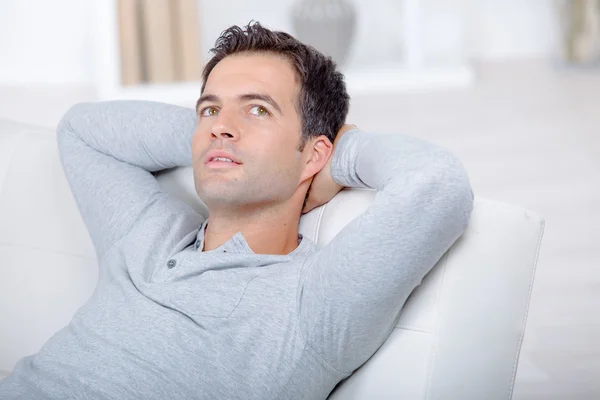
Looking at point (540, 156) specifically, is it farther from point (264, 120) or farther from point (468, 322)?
point (468, 322)

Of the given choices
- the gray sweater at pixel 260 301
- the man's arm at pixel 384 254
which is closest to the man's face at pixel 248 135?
the gray sweater at pixel 260 301

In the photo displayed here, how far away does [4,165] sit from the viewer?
2.01 meters

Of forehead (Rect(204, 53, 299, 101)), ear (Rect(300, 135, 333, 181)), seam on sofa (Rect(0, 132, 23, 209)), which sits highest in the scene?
forehead (Rect(204, 53, 299, 101))

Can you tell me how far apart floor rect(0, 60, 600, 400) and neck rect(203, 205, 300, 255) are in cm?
92

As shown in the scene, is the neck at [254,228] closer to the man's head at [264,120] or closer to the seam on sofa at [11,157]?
the man's head at [264,120]

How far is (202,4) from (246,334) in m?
4.34

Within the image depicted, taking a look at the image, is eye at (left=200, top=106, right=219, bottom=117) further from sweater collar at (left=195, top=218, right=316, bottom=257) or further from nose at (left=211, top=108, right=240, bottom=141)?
sweater collar at (left=195, top=218, right=316, bottom=257)

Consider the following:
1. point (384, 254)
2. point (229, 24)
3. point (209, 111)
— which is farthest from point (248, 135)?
point (229, 24)

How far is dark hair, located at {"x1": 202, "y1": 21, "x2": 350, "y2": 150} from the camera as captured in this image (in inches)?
72.6

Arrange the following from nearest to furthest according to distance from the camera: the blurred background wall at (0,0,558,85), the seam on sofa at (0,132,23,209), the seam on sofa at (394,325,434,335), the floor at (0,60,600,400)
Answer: the seam on sofa at (394,325,434,335), the seam on sofa at (0,132,23,209), the floor at (0,60,600,400), the blurred background wall at (0,0,558,85)

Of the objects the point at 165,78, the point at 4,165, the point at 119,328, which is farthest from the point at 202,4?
the point at 119,328

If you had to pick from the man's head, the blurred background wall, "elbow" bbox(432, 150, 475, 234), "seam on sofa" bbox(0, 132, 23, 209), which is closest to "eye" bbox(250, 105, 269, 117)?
the man's head

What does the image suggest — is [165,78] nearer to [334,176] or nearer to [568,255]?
[568,255]

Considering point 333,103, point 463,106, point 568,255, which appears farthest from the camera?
point 463,106
